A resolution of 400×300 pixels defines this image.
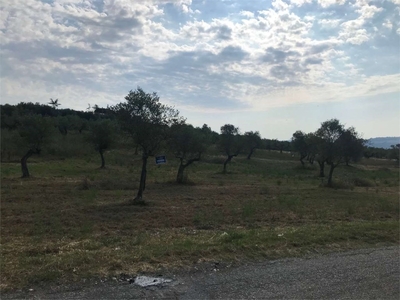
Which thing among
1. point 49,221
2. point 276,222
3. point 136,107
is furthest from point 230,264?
point 136,107

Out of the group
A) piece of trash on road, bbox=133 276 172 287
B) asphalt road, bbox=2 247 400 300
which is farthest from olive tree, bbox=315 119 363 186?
piece of trash on road, bbox=133 276 172 287

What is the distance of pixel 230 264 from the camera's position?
6.73 m

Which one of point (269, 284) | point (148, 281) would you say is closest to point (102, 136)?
point (148, 281)

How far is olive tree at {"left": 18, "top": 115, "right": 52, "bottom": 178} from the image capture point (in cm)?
3203

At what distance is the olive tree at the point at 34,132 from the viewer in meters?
32.0

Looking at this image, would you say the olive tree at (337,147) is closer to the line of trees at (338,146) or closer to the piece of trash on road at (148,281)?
the line of trees at (338,146)

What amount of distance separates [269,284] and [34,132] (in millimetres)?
30292

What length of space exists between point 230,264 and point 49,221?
8155 millimetres

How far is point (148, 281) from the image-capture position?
5738 millimetres

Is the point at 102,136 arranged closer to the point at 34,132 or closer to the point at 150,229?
the point at 34,132

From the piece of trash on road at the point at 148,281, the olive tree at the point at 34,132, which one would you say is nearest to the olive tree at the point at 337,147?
the olive tree at the point at 34,132

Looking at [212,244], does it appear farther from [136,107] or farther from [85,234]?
[136,107]

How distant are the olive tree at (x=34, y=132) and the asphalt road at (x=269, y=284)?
2911cm

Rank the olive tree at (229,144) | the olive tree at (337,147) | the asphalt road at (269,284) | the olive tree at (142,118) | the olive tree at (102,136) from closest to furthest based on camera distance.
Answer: the asphalt road at (269,284), the olive tree at (142,118), the olive tree at (337,147), the olive tree at (102,136), the olive tree at (229,144)
